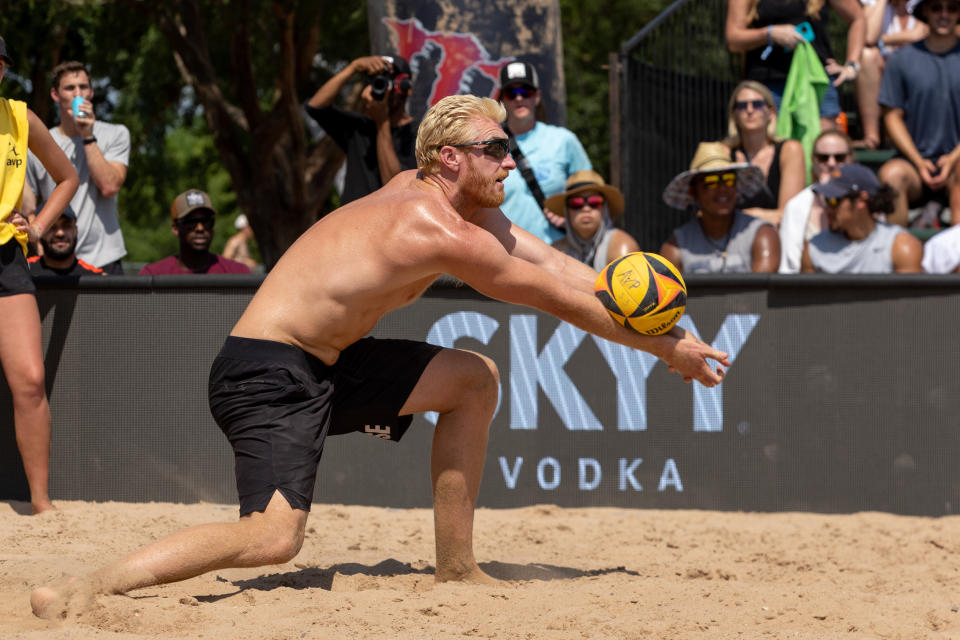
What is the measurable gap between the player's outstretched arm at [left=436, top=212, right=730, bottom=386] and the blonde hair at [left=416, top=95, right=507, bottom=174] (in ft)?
1.17

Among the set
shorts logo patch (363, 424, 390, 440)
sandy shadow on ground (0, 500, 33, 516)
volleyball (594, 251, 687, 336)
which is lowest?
sandy shadow on ground (0, 500, 33, 516)

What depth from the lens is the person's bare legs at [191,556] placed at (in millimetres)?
4176

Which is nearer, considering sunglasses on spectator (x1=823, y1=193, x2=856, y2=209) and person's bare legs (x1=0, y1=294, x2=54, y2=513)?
person's bare legs (x1=0, y1=294, x2=54, y2=513)

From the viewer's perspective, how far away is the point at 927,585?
539cm

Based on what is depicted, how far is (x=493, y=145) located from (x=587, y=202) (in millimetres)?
2986

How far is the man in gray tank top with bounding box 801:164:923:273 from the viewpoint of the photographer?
743cm

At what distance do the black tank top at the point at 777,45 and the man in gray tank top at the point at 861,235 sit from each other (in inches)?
69.5

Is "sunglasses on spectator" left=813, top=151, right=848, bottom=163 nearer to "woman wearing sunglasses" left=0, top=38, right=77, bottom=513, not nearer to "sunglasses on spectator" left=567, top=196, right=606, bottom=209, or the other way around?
"sunglasses on spectator" left=567, top=196, right=606, bottom=209

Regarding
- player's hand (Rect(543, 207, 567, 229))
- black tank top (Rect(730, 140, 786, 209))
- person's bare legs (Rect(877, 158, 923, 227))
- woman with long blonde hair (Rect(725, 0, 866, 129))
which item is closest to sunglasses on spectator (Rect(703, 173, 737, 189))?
black tank top (Rect(730, 140, 786, 209))

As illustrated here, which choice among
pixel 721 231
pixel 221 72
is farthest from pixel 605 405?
pixel 221 72

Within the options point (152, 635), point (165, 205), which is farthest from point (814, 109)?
point (165, 205)

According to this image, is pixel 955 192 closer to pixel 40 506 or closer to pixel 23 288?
pixel 23 288

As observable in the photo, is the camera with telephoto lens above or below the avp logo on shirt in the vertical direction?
above

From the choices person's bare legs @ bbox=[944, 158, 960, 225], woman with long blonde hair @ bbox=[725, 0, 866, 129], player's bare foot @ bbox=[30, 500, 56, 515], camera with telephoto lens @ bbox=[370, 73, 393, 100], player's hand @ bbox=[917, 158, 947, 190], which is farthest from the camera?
woman with long blonde hair @ bbox=[725, 0, 866, 129]
